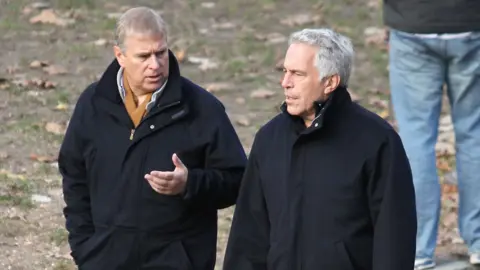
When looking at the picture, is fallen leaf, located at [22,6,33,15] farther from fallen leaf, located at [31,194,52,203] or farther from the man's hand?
the man's hand

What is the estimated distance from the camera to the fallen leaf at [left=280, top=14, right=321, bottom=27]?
40.1 feet

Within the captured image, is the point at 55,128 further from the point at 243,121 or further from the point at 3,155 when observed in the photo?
the point at 243,121

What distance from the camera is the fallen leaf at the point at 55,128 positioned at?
346 inches

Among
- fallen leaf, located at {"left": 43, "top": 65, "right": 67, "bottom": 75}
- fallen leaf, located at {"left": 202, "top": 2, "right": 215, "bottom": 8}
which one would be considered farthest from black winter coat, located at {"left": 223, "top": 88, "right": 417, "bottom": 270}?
fallen leaf, located at {"left": 202, "top": 2, "right": 215, "bottom": 8}

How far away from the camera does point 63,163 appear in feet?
15.5

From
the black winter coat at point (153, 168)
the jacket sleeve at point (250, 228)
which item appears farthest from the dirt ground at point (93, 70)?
the jacket sleeve at point (250, 228)

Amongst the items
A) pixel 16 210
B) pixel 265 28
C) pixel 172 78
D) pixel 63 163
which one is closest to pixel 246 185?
pixel 172 78

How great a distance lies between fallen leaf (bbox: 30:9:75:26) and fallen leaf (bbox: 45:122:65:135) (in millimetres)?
3308

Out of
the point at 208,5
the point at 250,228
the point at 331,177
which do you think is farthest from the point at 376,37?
the point at 331,177

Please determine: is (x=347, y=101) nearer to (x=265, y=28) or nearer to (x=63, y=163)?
(x=63, y=163)

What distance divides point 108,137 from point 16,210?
2.86m

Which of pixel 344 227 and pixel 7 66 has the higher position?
pixel 344 227

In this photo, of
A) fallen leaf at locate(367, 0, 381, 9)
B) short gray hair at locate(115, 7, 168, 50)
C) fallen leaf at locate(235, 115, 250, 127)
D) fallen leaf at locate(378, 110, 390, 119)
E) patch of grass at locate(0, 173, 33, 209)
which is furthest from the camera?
fallen leaf at locate(367, 0, 381, 9)

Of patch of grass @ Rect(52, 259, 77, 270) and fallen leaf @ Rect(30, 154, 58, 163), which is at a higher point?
patch of grass @ Rect(52, 259, 77, 270)
